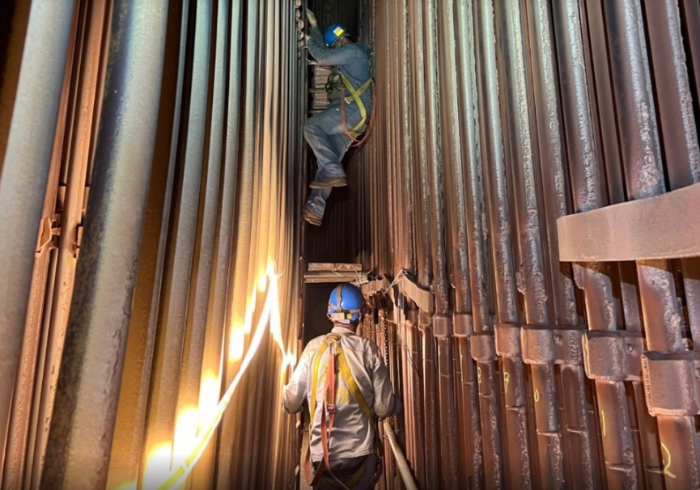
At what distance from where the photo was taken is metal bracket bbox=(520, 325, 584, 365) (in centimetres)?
109

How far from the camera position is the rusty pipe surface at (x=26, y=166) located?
0.52 m

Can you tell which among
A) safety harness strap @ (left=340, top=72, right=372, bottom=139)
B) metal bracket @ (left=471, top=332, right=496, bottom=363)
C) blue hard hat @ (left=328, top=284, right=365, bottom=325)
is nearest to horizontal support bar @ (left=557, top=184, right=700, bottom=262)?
metal bracket @ (left=471, top=332, right=496, bottom=363)

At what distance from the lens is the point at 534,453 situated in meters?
1.30

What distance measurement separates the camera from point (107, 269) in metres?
0.64

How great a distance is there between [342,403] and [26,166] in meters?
2.44

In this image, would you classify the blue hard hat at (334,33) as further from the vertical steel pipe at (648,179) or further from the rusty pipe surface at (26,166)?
the rusty pipe surface at (26,166)

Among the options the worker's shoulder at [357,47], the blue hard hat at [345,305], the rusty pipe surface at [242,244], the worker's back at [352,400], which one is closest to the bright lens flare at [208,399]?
the rusty pipe surface at [242,244]

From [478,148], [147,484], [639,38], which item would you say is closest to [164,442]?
[147,484]

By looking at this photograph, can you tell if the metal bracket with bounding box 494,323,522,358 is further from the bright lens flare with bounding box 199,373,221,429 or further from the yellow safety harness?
the yellow safety harness

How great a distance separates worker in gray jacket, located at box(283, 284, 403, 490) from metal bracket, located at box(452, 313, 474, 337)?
1.09m

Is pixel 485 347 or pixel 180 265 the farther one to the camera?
pixel 485 347

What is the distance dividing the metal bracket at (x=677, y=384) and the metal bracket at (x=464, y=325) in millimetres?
930

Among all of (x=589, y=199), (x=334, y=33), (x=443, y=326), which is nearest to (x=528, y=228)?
(x=589, y=199)

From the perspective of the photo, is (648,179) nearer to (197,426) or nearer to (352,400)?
(197,426)
